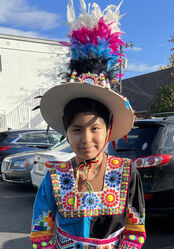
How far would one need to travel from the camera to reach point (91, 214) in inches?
56.6

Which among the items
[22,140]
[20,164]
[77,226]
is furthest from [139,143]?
[22,140]

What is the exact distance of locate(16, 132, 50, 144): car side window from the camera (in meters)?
8.44

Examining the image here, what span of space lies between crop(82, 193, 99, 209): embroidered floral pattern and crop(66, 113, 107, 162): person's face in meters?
0.20

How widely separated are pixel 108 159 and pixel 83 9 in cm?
88

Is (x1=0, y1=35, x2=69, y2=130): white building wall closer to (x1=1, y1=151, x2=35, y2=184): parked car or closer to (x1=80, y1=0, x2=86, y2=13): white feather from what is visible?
(x1=1, y1=151, x2=35, y2=184): parked car

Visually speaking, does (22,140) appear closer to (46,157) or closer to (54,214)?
(46,157)

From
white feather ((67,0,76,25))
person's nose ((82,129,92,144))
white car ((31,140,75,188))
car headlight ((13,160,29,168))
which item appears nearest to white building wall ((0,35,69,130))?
car headlight ((13,160,29,168))

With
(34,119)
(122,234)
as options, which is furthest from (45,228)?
(34,119)

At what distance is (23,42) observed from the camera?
1772cm

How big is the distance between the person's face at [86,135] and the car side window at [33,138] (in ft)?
23.2

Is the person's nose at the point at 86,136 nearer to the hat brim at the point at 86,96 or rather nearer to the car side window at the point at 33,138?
the hat brim at the point at 86,96

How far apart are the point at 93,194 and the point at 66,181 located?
0.16 metres

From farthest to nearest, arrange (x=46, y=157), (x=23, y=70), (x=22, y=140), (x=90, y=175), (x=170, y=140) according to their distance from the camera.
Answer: (x=23, y=70) → (x=22, y=140) → (x=46, y=157) → (x=170, y=140) → (x=90, y=175)

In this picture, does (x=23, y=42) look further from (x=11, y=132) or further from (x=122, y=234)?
(x=122, y=234)
